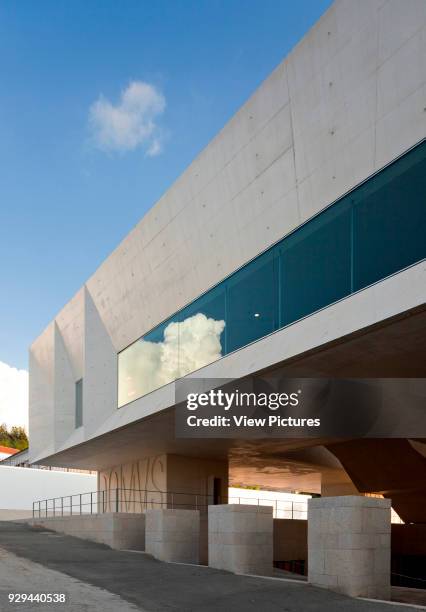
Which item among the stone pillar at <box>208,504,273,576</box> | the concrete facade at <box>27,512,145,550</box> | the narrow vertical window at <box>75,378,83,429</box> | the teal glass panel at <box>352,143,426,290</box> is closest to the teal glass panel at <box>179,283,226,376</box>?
the stone pillar at <box>208,504,273,576</box>

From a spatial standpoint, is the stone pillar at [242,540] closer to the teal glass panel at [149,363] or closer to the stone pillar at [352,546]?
the stone pillar at [352,546]

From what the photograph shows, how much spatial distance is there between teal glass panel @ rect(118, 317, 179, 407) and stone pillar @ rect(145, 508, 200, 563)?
4.96 m

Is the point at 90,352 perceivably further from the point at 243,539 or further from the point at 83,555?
the point at 243,539

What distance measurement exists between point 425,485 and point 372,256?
17.2 m

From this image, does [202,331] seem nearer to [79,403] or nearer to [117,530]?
[117,530]

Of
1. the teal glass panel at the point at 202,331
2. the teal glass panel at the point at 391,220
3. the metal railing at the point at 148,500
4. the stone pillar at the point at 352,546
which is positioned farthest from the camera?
the metal railing at the point at 148,500

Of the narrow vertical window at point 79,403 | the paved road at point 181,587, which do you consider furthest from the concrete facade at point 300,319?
the narrow vertical window at point 79,403

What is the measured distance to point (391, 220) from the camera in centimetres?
1431

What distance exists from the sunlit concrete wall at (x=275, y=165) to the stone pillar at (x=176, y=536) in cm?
407

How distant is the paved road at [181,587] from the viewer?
38.2 feet

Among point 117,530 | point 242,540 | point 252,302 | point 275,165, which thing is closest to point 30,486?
point 117,530

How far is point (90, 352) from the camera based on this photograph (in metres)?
31.0

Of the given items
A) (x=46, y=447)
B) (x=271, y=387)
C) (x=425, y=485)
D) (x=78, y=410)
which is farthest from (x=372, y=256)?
(x=46, y=447)

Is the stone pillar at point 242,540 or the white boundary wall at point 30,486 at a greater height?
the stone pillar at point 242,540
